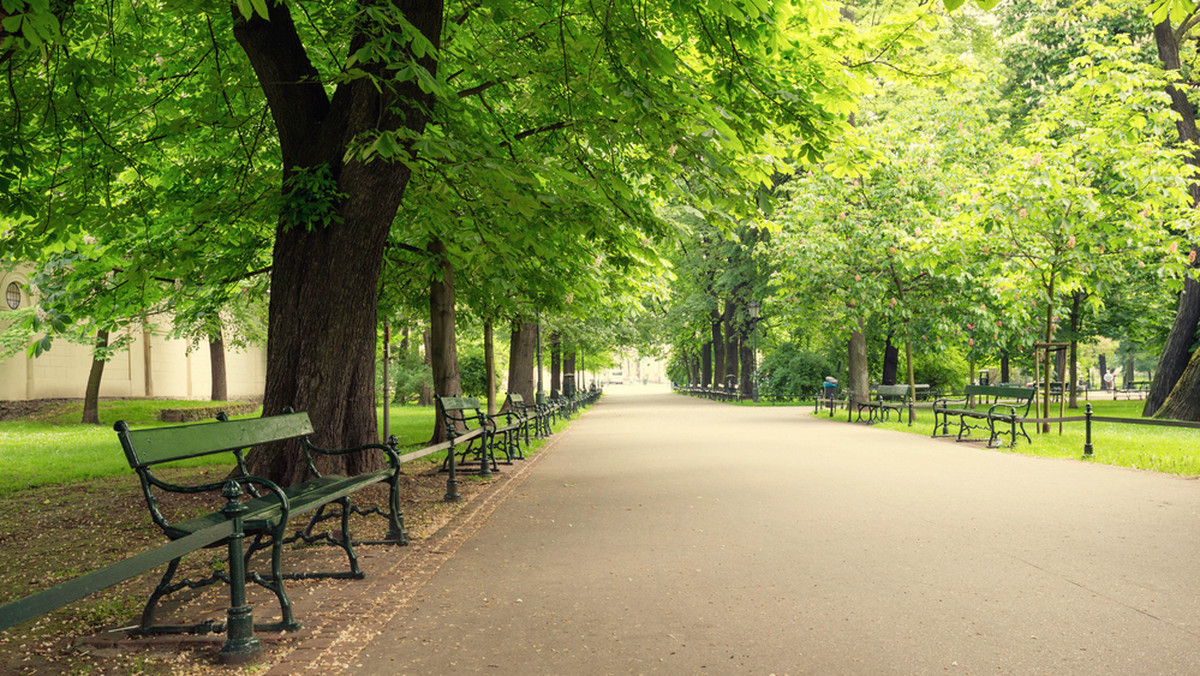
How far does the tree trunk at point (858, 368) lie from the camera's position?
79.2ft

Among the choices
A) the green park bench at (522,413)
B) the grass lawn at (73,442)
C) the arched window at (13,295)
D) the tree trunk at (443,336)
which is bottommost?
the grass lawn at (73,442)

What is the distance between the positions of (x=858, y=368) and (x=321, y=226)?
19977 mm

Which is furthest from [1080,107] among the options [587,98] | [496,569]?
[496,569]

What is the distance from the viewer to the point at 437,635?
418 cm

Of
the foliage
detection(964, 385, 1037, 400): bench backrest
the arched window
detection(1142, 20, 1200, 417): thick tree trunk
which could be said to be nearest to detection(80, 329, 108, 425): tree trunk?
the arched window

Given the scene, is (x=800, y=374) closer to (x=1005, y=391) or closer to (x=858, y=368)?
(x=858, y=368)

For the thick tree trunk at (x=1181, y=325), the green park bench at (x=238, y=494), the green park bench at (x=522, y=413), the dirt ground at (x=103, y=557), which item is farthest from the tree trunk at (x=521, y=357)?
the green park bench at (x=238, y=494)

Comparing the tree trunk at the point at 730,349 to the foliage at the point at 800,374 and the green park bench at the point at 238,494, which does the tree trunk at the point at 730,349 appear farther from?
the green park bench at the point at 238,494

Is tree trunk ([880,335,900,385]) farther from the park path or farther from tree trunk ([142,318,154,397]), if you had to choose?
tree trunk ([142,318,154,397])

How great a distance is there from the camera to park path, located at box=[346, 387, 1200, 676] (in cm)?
380

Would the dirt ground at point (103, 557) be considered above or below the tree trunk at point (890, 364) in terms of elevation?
below

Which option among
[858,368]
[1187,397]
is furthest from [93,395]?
[1187,397]

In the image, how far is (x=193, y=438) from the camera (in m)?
4.74

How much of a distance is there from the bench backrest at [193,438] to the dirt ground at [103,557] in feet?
2.91
